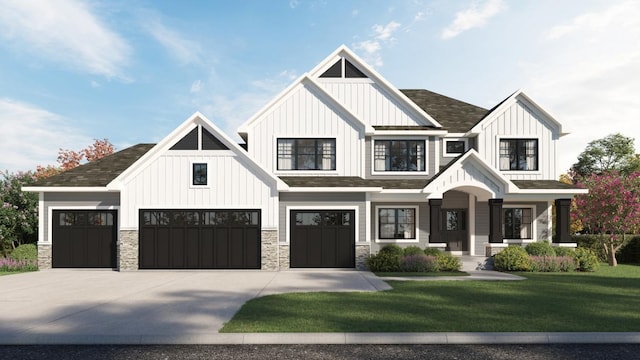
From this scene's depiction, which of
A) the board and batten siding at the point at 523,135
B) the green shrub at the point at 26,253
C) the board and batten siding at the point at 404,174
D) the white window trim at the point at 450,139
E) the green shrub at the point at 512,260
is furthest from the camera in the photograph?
the white window trim at the point at 450,139

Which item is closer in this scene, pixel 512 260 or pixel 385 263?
pixel 385 263

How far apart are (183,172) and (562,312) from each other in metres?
14.5

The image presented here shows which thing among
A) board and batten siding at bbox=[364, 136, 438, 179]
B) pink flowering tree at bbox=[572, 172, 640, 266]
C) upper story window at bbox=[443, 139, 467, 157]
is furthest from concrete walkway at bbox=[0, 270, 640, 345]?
pink flowering tree at bbox=[572, 172, 640, 266]

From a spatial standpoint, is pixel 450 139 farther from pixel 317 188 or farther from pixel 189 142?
pixel 189 142

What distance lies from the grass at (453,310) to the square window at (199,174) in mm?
8538

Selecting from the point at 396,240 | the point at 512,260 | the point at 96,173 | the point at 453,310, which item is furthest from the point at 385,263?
the point at 96,173

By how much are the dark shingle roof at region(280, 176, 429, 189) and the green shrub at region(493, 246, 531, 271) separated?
14.8ft

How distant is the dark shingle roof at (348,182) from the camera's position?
18.4 meters

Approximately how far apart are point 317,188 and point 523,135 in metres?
11.6

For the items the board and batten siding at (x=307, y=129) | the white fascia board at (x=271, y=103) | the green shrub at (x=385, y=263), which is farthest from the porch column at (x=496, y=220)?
the white fascia board at (x=271, y=103)

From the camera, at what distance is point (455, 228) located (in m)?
22.1

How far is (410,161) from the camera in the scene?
2111cm

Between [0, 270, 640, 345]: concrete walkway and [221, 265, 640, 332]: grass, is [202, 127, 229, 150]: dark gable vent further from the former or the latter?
[221, 265, 640, 332]: grass

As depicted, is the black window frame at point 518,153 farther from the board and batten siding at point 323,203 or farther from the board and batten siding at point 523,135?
the board and batten siding at point 323,203
